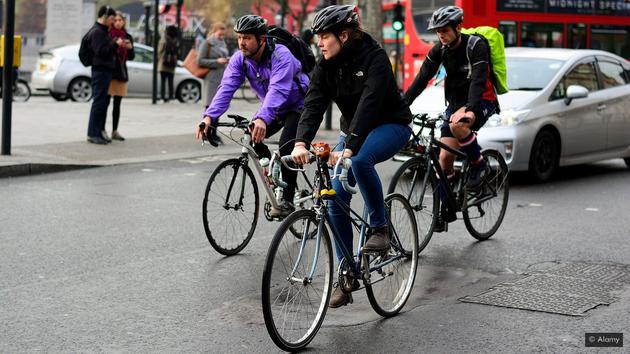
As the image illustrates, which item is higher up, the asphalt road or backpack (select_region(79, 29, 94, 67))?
backpack (select_region(79, 29, 94, 67))

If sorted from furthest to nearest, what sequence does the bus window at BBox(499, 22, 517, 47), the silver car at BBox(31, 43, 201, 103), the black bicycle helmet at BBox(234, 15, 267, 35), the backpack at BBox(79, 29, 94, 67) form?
1. the silver car at BBox(31, 43, 201, 103)
2. the bus window at BBox(499, 22, 517, 47)
3. the backpack at BBox(79, 29, 94, 67)
4. the black bicycle helmet at BBox(234, 15, 267, 35)

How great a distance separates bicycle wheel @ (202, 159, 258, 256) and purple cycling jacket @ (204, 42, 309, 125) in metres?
0.45

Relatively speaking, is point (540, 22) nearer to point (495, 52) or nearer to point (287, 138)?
point (495, 52)

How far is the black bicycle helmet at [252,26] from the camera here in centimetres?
752

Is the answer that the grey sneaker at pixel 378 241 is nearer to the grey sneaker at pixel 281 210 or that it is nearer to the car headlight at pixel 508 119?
the grey sneaker at pixel 281 210

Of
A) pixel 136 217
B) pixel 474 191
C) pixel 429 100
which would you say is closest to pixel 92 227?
pixel 136 217

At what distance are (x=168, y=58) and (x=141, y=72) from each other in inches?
77.3

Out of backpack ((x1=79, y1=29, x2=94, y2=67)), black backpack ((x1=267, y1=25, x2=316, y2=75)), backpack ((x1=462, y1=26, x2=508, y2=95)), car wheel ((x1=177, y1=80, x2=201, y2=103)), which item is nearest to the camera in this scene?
black backpack ((x1=267, y1=25, x2=316, y2=75))

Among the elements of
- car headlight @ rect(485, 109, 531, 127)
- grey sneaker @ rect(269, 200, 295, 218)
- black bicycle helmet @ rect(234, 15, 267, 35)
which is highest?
black bicycle helmet @ rect(234, 15, 267, 35)

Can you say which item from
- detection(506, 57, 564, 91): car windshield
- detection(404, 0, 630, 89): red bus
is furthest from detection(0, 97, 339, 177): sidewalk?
detection(506, 57, 564, 91): car windshield

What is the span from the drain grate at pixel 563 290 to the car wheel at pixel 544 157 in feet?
15.1

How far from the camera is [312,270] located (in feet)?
17.6

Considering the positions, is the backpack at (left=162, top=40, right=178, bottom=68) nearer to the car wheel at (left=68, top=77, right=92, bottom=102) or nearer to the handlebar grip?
the car wheel at (left=68, top=77, right=92, bottom=102)

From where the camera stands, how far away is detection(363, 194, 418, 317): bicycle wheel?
5980mm
